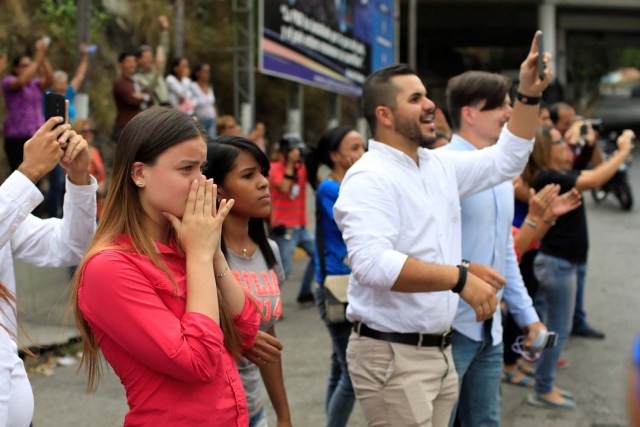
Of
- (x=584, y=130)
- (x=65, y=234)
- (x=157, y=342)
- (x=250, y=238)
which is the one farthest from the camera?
(x=584, y=130)

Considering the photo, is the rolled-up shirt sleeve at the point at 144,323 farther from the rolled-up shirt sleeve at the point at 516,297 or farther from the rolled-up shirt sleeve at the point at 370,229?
the rolled-up shirt sleeve at the point at 516,297

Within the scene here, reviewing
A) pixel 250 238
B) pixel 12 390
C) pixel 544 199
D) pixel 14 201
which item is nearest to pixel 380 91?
pixel 250 238

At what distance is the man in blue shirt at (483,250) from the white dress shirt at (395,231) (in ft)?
1.00

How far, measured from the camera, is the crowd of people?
2.23 meters

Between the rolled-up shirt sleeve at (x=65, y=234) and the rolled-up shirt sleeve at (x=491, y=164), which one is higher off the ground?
the rolled-up shirt sleeve at (x=491, y=164)

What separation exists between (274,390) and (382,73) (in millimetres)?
1373

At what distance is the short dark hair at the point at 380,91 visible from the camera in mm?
3521

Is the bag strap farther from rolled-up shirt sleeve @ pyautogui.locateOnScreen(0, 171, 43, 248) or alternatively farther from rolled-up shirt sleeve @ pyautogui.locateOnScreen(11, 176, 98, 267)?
rolled-up shirt sleeve @ pyautogui.locateOnScreen(0, 171, 43, 248)

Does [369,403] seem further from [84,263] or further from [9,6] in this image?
[9,6]

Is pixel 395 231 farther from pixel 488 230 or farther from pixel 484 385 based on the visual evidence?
pixel 484 385

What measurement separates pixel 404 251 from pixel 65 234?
1247 millimetres

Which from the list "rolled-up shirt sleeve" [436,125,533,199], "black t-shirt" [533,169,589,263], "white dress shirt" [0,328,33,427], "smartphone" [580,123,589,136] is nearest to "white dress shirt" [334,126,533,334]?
"rolled-up shirt sleeve" [436,125,533,199]

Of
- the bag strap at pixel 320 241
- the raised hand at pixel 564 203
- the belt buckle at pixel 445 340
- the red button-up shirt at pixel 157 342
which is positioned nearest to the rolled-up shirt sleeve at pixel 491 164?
the belt buckle at pixel 445 340

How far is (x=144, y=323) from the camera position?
6.95 feet
